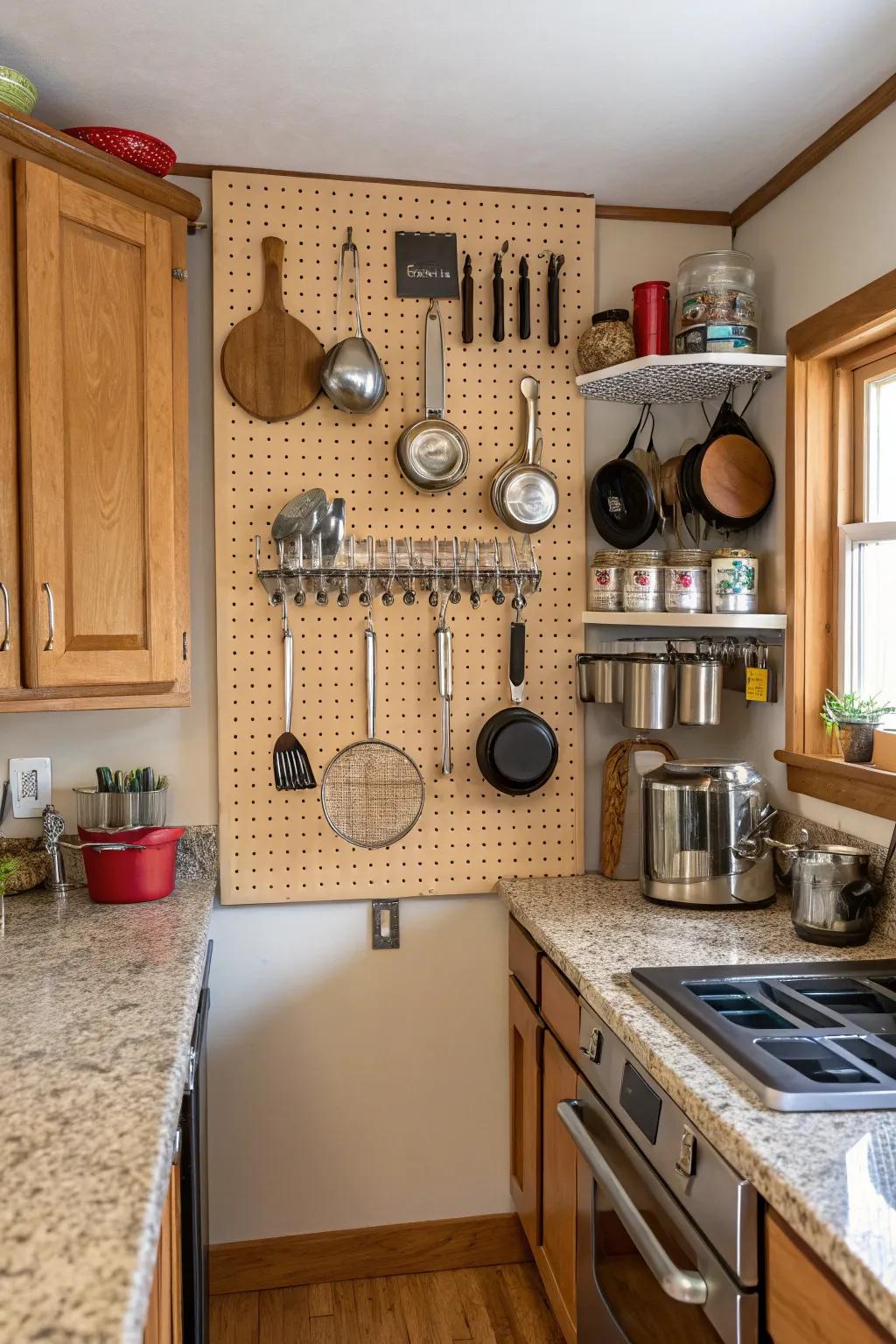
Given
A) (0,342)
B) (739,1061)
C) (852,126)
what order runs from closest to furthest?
1. (739,1061)
2. (0,342)
3. (852,126)

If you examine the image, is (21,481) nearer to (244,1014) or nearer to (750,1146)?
(244,1014)

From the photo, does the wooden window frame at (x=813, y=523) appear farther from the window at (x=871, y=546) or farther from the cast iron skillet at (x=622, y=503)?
the cast iron skillet at (x=622, y=503)

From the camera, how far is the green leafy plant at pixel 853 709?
6.73ft

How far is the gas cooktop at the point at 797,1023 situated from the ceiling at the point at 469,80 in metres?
1.55

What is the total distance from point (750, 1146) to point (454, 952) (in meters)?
1.37

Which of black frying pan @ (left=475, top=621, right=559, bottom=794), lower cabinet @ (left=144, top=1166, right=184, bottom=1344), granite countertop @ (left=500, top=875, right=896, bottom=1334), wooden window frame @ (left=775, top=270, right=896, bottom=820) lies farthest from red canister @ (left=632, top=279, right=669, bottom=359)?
lower cabinet @ (left=144, top=1166, right=184, bottom=1344)

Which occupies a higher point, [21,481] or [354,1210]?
[21,481]

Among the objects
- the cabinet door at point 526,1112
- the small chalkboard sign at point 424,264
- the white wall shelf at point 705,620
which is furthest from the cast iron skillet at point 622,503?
the cabinet door at point 526,1112

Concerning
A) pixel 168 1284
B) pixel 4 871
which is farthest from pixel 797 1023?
pixel 4 871

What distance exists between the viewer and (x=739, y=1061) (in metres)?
1.36

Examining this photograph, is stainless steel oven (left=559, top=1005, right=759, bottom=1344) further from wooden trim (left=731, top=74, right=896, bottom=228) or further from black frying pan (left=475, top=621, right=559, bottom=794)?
wooden trim (left=731, top=74, right=896, bottom=228)

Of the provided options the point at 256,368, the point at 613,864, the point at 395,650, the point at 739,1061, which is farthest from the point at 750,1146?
the point at 256,368

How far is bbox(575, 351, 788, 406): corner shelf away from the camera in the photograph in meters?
2.24

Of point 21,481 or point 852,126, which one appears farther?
point 852,126
